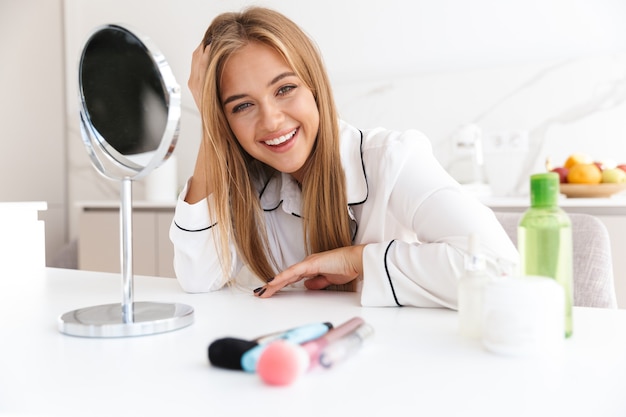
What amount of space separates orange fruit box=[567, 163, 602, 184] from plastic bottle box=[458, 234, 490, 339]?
1.81m

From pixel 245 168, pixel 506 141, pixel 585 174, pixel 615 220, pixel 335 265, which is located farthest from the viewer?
pixel 506 141

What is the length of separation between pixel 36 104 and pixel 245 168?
3.54 metres

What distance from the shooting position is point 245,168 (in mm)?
1409

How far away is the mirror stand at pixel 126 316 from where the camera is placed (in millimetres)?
744

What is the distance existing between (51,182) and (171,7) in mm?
1509

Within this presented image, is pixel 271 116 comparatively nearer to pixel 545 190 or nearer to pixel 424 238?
pixel 424 238

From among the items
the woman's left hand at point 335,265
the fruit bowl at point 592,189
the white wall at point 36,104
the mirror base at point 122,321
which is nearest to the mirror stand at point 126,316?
the mirror base at point 122,321

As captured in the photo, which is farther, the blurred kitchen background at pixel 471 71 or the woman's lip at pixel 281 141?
the blurred kitchen background at pixel 471 71

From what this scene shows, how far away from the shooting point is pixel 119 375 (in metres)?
0.59

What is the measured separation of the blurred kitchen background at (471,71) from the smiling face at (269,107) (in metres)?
1.56

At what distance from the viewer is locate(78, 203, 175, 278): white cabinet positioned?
3290 millimetres

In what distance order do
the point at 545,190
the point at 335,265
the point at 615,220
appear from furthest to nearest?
the point at 615,220, the point at 335,265, the point at 545,190

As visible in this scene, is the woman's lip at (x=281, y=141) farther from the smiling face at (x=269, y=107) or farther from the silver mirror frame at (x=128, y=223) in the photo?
the silver mirror frame at (x=128, y=223)

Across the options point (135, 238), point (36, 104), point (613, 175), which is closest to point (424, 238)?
point (613, 175)
